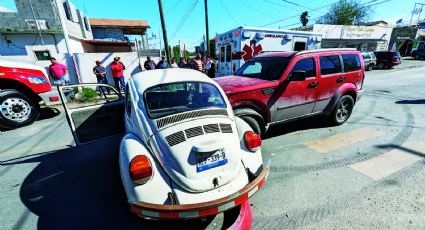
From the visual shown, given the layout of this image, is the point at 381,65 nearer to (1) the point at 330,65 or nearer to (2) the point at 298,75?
(1) the point at 330,65

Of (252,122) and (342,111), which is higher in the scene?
(252,122)

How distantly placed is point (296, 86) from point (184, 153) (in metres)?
3.09

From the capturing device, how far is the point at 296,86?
3828 millimetres

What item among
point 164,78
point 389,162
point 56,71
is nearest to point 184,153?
point 164,78

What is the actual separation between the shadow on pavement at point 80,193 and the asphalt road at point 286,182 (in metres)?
0.01

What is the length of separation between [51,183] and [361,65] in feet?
24.0

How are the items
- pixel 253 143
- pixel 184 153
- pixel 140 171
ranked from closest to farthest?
pixel 140 171 → pixel 184 153 → pixel 253 143

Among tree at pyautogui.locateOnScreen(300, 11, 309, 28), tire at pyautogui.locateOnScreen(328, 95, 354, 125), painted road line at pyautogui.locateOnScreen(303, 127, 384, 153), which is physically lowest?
painted road line at pyautogui.locateOnScreen(303, 127, 384, 153)

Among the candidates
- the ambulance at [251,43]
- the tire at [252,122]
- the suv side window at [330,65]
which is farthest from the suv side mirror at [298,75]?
the ambulance at [251,43]

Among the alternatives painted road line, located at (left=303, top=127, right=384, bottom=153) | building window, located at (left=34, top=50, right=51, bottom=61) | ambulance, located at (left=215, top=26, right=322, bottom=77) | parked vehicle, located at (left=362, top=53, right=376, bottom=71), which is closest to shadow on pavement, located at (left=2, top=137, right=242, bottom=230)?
painted road line, located at (left=303, top=127, right=384, bottom=153)

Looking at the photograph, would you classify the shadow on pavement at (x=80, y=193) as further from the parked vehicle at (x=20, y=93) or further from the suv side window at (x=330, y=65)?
the suv side window at (x=330, y=65)

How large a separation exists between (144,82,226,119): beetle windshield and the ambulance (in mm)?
5954

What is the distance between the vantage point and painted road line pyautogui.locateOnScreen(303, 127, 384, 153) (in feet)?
12.4

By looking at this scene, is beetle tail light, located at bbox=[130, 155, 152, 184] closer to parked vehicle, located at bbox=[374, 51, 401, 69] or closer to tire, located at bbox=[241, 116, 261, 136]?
tire, located at bbox=[241, 116, 261, 136]
